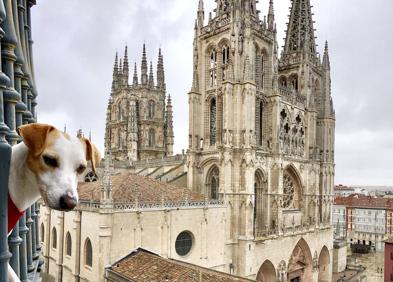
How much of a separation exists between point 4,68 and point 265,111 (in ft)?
99.5

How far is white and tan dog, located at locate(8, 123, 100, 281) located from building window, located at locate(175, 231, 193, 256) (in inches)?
822

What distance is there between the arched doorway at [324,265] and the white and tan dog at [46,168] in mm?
41571

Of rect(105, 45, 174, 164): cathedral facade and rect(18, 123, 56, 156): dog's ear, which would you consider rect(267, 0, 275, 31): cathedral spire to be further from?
rect(18, 123, 56, 156): dog's ear

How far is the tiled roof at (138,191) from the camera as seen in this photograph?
21766 millimetres

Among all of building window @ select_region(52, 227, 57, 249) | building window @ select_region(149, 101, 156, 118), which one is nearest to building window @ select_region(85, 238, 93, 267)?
building window @ select_region(52, 227, 57, 249)

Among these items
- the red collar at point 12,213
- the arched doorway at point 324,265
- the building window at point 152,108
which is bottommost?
the arched doorway at point 324,265

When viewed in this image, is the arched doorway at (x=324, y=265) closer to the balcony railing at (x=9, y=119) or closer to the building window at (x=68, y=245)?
the building window at (x=68, y=245)

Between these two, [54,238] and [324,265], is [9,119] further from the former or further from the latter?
[324,265]

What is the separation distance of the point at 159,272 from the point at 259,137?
17.8 m

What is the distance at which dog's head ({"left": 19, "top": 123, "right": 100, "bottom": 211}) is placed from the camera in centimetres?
229

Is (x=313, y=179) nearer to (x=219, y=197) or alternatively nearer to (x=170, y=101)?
(x=219, y=197)

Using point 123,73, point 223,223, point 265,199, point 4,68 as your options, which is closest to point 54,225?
point 223,223

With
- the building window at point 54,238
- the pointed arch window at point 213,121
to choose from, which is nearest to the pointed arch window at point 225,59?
the pointed arch window at point 213,121

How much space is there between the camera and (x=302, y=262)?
34.9 metres
